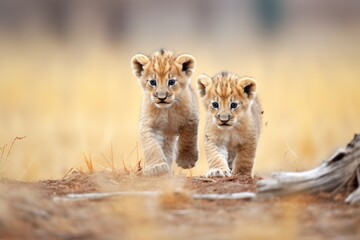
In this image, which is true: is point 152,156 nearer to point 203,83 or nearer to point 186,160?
point 186,160

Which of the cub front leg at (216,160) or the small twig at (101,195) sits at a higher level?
the small twig at (101,195)

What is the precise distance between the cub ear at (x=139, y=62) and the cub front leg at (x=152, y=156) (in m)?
0.75

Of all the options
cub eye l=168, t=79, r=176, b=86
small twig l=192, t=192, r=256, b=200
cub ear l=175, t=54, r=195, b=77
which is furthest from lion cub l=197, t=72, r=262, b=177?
small twig l=192, t=192, r=256, b=200

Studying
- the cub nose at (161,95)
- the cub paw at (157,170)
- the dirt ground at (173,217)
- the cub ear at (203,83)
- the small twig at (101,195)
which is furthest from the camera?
the cub ear at (203,83)

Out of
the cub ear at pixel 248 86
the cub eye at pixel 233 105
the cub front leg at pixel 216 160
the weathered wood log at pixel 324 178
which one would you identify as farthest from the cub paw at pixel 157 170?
the weathered wood log at pixel 324 178

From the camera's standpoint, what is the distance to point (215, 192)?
8.02 m

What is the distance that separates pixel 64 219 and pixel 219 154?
152 inches

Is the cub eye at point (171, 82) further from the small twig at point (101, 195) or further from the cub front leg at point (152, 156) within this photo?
the small twig at point (101, 195)

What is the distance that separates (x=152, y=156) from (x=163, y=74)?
96 centimetres

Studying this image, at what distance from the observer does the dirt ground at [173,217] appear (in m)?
5.87

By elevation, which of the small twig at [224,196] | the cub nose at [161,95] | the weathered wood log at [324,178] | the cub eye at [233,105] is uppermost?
the cub nose at [161,95]

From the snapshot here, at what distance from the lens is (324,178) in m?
7.41

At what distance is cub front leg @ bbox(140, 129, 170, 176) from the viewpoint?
9.59 m

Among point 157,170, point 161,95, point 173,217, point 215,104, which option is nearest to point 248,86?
point 215,104
